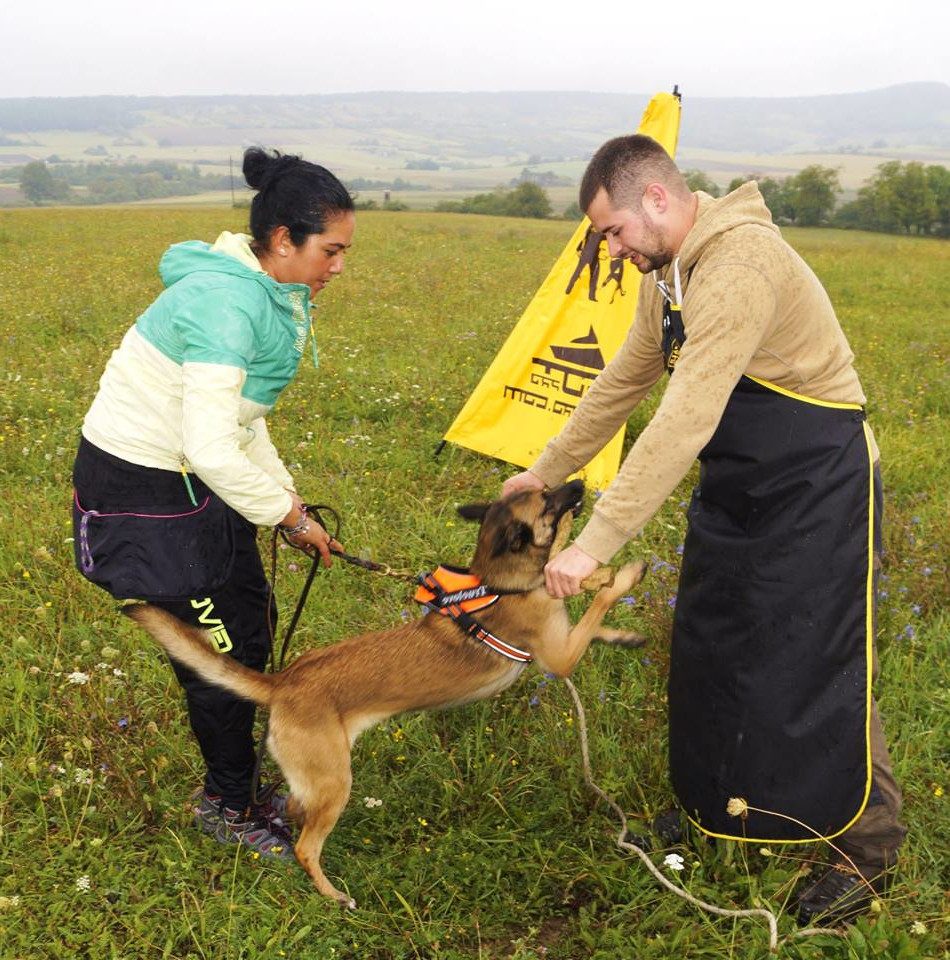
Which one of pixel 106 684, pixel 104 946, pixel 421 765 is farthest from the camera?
pixel 106 684

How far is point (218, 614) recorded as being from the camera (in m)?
3.06

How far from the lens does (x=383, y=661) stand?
3.21 m

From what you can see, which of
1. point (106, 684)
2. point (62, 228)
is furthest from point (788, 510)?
point (62, 228)

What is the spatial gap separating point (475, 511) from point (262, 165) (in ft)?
5.89

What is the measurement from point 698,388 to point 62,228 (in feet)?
97.3

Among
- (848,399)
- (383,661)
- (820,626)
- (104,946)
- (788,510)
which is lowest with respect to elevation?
(104,946)

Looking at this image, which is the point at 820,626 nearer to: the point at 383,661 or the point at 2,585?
the point at 383,661

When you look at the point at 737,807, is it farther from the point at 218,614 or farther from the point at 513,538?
the point at 218,614

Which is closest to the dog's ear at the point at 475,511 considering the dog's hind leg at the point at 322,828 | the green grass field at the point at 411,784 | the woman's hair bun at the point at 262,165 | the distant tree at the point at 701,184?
the green grass field at the point at 411,784

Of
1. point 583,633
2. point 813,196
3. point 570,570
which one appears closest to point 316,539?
point 570,570

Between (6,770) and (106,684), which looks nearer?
(6,770)

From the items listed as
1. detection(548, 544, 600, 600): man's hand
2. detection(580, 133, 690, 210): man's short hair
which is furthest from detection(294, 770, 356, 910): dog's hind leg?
detection(580, 133, 690, 210): man's short hair

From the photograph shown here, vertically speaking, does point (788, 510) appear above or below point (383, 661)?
above

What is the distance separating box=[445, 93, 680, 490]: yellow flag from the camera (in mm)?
6504
